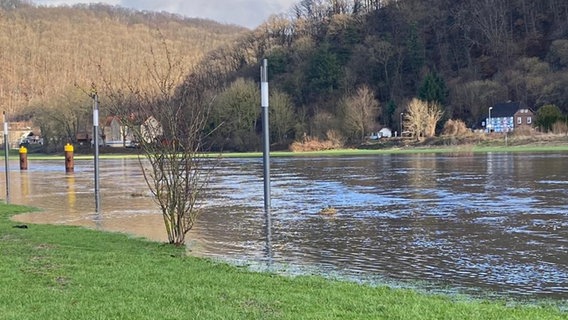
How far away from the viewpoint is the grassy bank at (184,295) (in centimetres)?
714

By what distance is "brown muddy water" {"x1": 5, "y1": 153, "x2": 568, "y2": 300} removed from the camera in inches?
433

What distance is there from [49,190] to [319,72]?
338 ft

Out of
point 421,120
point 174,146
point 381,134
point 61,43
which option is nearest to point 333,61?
point 381,134

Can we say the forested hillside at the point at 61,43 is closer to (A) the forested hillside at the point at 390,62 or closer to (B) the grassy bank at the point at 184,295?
(A) the forested hillside at the point at 390,62

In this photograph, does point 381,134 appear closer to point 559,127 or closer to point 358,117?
point 358,117

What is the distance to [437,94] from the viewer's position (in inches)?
4387

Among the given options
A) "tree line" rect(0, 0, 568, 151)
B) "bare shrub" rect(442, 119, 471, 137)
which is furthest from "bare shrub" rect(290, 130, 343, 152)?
"bare shrub" rect(442, 119, 471, 137)

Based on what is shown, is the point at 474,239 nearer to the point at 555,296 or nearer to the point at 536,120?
the point at 555,296

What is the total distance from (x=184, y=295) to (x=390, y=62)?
12948 cm

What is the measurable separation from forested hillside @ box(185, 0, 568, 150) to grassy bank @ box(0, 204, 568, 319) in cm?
8984

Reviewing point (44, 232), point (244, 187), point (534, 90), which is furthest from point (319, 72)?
point (44, 232)

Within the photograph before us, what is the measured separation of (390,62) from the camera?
134 m

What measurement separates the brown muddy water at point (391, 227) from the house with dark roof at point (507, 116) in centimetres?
7802

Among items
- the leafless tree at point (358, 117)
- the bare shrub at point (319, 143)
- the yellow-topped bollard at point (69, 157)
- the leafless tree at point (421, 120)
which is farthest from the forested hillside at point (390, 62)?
the yellow-topped bollard at point (69, 157)
